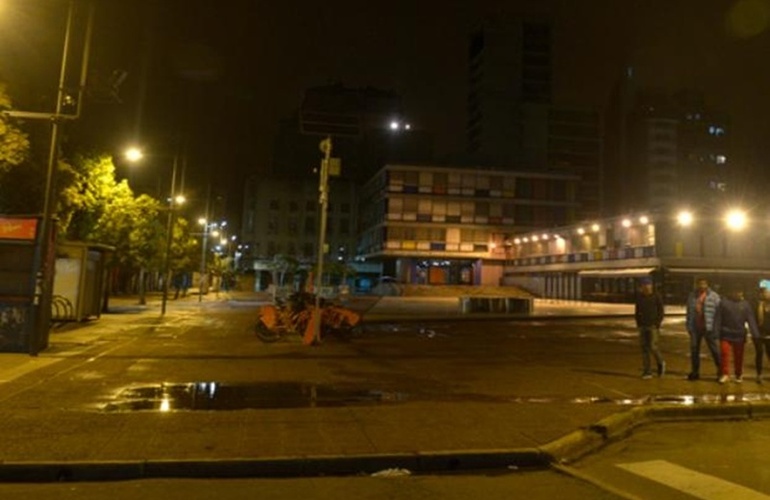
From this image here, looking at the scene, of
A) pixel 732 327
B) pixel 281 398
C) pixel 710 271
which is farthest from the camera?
pixel 710 271

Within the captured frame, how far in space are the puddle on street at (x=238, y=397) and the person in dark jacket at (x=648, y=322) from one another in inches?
205

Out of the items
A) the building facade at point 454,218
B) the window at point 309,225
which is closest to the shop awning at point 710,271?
the building facade at point 454,218

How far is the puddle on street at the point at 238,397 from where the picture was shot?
9652 millimetres

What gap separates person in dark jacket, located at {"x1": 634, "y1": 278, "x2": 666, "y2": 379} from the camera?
13188 millimetres

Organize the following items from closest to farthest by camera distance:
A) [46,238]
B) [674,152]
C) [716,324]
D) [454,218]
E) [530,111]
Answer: [716,324], [46,238], [454,218], [674,152], [530,111]

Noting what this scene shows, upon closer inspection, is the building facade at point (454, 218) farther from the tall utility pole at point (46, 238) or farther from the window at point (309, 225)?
the tall utility pole at point (46, 238)

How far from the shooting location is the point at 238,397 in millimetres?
10398

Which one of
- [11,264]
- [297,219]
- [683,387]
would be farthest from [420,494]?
[297,219]

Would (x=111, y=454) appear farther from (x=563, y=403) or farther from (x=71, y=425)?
(x=563, y=403)

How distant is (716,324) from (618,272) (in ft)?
145

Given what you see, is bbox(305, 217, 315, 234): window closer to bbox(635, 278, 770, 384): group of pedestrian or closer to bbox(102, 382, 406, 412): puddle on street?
bbox(635, 278, 770, 384): group of pedestrian

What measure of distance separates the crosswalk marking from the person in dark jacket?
5.98 metres

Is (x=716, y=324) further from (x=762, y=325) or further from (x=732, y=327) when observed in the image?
(x=762, y=325)

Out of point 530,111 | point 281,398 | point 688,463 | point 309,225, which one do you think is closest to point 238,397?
point 281,398
